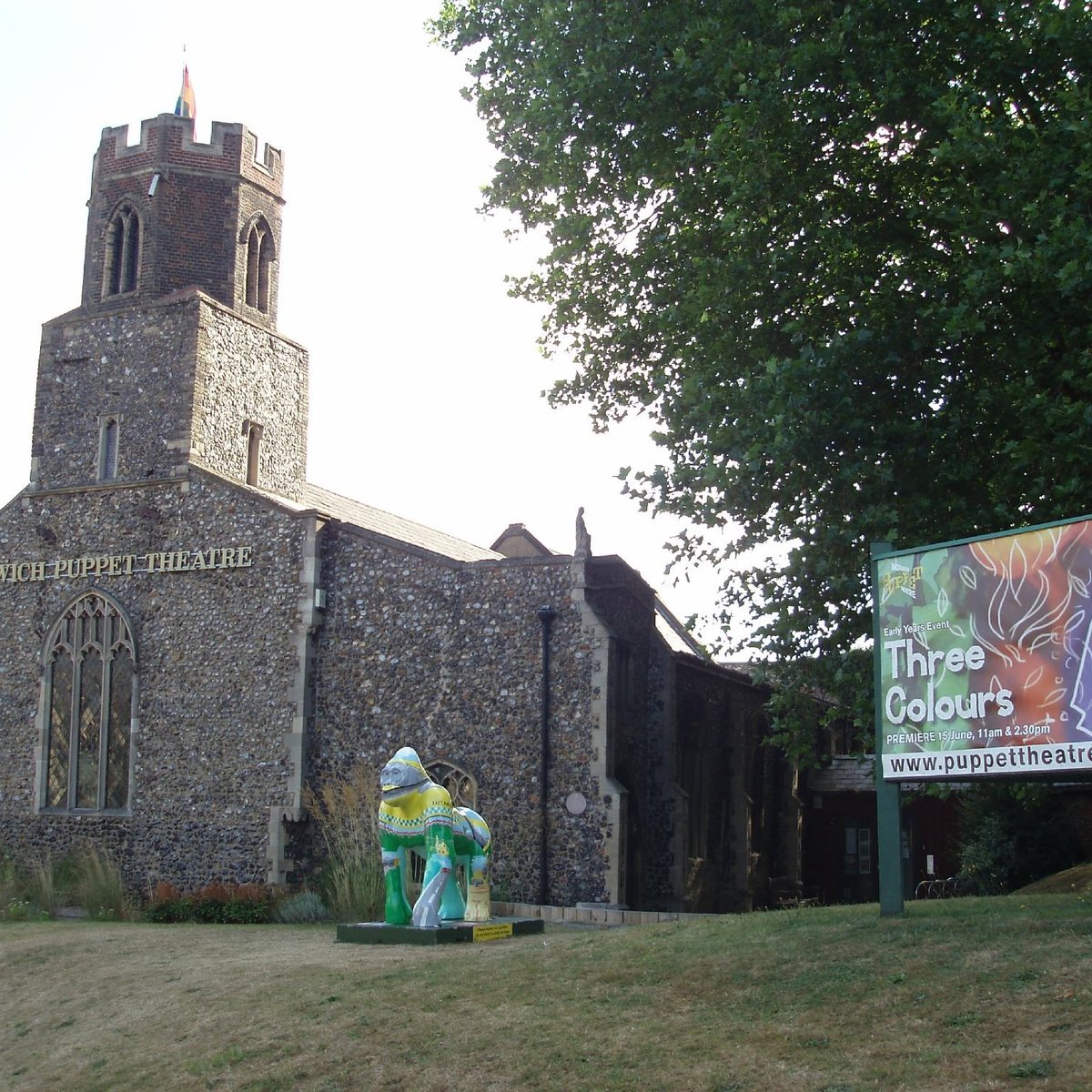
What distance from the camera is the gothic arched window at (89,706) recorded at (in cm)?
2489

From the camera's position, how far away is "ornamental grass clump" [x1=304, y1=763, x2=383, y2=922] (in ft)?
67.7

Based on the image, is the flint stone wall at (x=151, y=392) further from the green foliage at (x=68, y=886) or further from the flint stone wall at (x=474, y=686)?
the green foliage at (x=68, y=886)

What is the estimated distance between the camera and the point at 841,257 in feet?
56.0

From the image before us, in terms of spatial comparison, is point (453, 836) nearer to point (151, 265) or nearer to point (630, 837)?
point (630, 837)

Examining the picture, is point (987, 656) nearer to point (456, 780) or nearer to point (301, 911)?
point (456, 780)

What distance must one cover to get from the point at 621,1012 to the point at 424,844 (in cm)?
619

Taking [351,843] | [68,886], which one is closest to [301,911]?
[351,843]

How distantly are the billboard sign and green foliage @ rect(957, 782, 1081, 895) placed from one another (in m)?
10.8

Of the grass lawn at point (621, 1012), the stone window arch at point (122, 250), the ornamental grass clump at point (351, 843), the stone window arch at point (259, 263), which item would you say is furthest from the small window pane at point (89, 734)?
the grass lawn at point (621, 1012)

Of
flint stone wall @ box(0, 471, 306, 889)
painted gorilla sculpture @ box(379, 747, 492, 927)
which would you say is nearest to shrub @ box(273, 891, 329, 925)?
flint stone wall @ box(0, 471, 306, 889)

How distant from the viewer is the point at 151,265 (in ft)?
88.8

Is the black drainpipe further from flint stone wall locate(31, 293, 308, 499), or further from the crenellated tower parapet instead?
the crenellated tower parapet

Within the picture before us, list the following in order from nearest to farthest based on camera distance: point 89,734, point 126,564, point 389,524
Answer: point 89,734 → point 126,564 → point 389,524

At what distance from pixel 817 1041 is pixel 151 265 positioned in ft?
72.4
